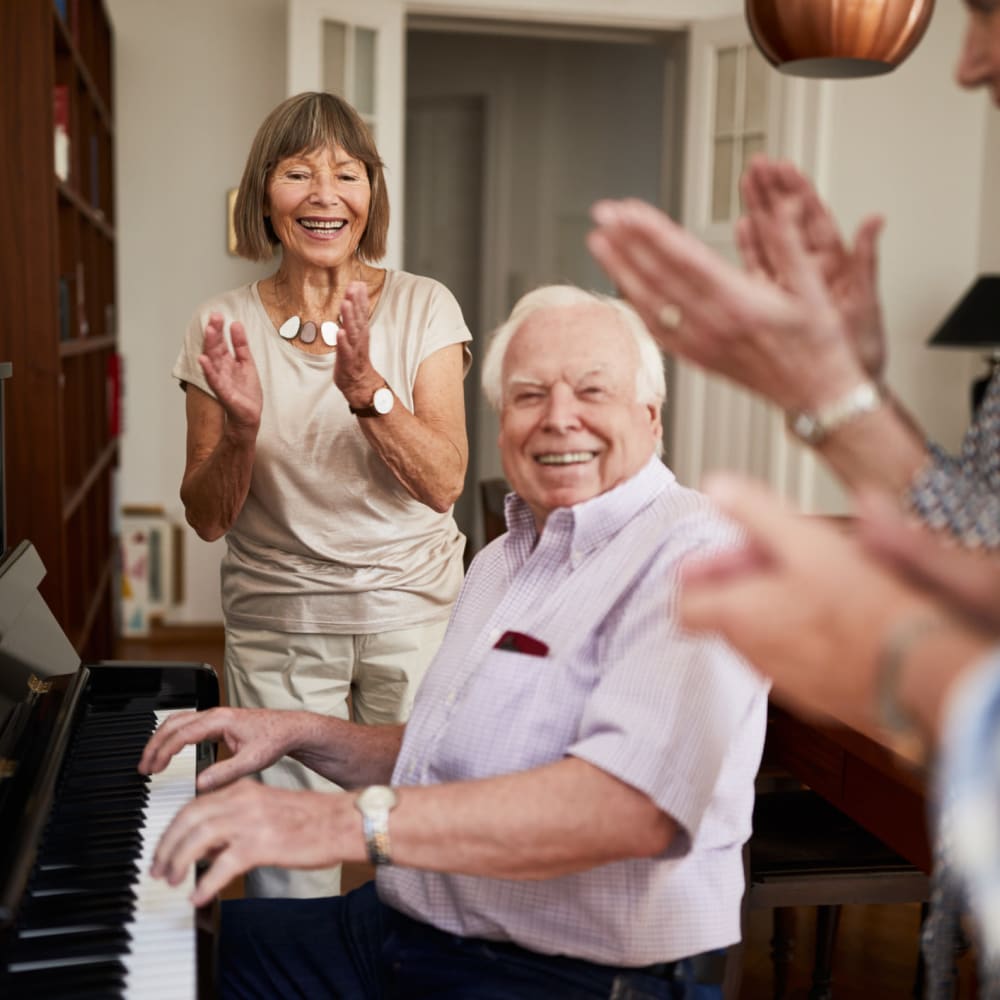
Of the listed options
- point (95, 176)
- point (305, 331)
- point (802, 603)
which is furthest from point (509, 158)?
point (802, 603)

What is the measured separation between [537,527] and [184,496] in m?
0.78

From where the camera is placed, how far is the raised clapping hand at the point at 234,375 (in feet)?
6.26

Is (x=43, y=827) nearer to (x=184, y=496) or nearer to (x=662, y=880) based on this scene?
(x=662, y=880)

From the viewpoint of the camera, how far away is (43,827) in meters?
1.24

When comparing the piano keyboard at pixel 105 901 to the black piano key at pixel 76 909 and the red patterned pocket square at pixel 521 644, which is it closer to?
the black piano key at pixel 76 909

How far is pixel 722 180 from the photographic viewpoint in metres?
5.18

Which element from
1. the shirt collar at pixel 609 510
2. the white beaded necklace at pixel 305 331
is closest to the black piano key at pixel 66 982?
the shirt collar at pixel 609 510

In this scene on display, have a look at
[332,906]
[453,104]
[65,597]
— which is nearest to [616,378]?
[332,906]

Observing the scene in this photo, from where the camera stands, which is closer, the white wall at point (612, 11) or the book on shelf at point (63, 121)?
the book on shelf at point (63, 121)

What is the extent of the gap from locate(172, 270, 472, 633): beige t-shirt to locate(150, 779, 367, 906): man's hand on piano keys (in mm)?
901

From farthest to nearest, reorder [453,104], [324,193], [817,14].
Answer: [453,104] < [324,193] < [817,14]

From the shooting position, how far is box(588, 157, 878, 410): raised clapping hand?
821 mm

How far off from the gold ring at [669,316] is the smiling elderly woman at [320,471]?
115 cm

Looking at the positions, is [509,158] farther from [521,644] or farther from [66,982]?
[66,982]
